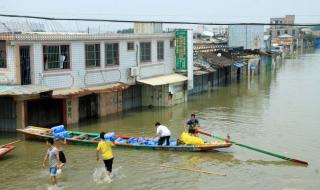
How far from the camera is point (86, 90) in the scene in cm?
2320

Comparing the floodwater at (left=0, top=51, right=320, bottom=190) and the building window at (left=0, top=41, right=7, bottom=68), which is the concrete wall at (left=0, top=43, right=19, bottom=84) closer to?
the building window at (left=0, top=41, right=7, bottom=68)

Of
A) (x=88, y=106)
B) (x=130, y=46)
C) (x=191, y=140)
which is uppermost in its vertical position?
(x=130, y=46)

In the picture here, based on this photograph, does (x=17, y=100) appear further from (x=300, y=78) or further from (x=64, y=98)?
(x=300, y=78)

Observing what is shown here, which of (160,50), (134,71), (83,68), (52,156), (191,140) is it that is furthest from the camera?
(160,50)

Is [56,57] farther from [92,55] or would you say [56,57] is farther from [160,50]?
[160,50]

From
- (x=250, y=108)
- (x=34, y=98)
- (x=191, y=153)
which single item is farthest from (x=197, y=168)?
(x=250, y=108)

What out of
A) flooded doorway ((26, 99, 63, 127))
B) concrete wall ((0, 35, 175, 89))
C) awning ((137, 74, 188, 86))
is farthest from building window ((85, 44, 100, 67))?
awning ((137, 74, 188, 86))

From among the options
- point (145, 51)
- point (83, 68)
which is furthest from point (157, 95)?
point (83, 68)

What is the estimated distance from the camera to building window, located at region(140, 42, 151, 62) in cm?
2834

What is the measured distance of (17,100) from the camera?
68.1ft

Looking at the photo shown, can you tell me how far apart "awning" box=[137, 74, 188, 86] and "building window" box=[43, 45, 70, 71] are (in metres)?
5.68

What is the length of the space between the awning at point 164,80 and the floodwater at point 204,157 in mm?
1787

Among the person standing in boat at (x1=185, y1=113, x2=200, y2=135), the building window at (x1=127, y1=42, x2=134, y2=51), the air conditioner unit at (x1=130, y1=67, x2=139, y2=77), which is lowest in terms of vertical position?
the person standing in boat at (x1=185, y1=113, x2=200, y2=135)

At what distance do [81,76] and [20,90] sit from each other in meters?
4.35
